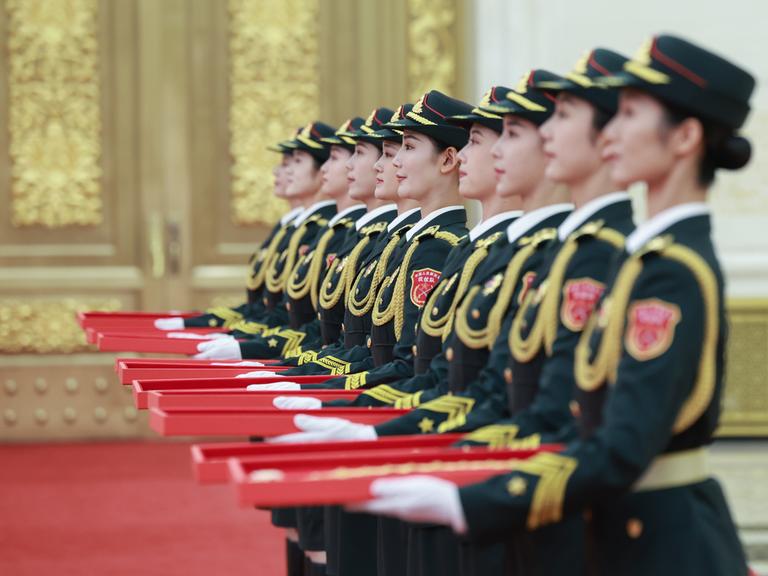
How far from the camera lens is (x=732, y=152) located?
74.4 inches

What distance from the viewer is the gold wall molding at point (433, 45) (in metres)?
7.59

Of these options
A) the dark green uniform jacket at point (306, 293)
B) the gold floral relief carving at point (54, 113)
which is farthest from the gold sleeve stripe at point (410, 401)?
the gold floral relief carving at point (54, 113)

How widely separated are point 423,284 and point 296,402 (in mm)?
565

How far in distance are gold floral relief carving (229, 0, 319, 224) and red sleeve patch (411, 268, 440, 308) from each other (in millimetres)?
4579

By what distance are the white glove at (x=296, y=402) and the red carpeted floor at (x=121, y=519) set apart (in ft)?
7.52

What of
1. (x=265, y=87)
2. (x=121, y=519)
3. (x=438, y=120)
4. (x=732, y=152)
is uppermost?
(x=265, y=87)

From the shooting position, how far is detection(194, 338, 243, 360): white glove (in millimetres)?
4059

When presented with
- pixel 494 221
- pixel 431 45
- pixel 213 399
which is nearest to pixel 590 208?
pixel 494 221

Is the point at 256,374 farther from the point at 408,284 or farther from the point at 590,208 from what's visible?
the point at 590,208

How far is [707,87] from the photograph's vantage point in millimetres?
1864

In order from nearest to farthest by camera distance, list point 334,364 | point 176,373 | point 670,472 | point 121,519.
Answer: point 670,472 < point 176,373 < point 334,364 < point 121,519

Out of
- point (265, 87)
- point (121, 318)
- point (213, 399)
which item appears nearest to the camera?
point (213, 399)

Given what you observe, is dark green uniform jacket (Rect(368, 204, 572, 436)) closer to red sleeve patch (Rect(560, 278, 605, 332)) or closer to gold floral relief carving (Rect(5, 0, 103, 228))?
red sleeve patch (Rect(560, 278, 605, 332))

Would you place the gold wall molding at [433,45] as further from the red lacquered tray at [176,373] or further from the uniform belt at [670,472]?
the uniform belt at [670,472]
